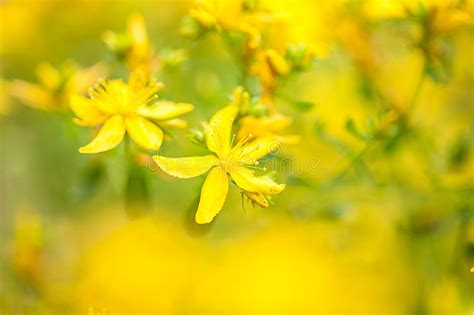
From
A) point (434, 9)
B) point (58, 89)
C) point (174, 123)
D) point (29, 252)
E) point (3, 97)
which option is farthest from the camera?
point (3, 97)

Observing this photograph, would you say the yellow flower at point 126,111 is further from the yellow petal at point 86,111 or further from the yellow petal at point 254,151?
the yellow petal at point 254,151

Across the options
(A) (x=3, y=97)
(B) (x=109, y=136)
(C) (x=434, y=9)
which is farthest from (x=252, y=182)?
(A) (x=3, y=97)

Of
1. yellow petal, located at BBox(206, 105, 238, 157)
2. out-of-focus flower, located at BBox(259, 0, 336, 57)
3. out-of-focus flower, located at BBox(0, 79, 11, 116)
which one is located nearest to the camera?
yellow petal, located at BBox(206, 105, 238, 157)

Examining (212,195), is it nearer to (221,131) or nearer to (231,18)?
(221,131)

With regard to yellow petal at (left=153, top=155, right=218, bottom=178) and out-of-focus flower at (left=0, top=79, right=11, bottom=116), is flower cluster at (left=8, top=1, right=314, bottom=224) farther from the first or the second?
out-of-focus flower at (left=0, top=79, right=11, bottom=116)

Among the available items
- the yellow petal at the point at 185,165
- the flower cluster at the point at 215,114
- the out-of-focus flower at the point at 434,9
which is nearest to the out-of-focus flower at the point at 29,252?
the flower cluster at the point at 215,114

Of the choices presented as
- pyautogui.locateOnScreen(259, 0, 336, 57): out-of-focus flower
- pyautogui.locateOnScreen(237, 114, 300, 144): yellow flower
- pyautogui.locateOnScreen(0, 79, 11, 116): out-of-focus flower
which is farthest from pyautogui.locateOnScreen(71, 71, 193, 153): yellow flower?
pyautogui.locateOnScreen(0, 79, 11, 116): out-of-focus flower
